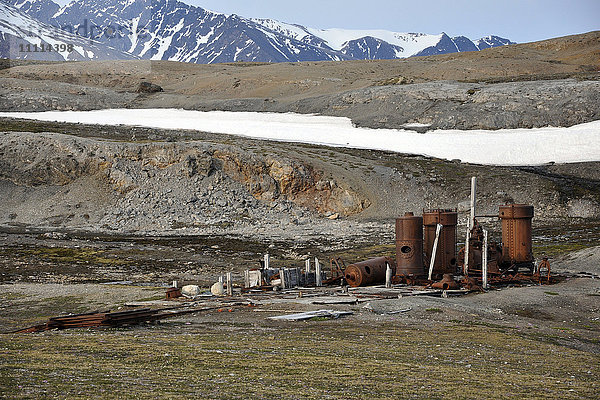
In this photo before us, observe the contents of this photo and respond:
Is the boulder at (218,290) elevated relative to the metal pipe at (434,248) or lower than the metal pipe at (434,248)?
lower

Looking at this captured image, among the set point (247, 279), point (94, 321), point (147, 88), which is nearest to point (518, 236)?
point (247, 279)

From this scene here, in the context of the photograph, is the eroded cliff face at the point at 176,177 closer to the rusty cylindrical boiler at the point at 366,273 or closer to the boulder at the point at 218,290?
the rusty cylindrical boiler at the point at 366,273

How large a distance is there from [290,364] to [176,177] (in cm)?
5162

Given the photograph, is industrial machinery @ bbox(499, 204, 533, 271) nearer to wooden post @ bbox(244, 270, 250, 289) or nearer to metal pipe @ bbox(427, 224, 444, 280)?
metal pipe @ bbox(427, 224, 444, 280)

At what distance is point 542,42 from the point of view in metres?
172

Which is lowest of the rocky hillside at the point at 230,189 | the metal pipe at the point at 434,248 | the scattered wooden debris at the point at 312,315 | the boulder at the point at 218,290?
the boulder at the point at 218,290

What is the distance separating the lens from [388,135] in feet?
290

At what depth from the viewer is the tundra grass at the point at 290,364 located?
37.7 ft

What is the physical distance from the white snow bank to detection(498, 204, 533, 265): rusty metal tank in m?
42.4

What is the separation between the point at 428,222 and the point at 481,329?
1433 cm

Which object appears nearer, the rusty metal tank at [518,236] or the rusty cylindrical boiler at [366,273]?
the rusty cylindrical boiler at [366,273]

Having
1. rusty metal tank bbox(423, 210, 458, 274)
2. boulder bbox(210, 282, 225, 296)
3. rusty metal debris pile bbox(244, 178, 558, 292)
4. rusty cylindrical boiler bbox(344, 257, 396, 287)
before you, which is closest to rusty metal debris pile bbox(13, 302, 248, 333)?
boulder bbox(210, 282, 225, 296)

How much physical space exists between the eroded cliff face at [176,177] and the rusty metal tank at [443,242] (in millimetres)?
27746

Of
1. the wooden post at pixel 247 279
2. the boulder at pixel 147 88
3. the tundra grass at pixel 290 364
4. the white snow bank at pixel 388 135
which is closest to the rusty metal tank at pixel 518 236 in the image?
the wooden post at pixel 247 279
